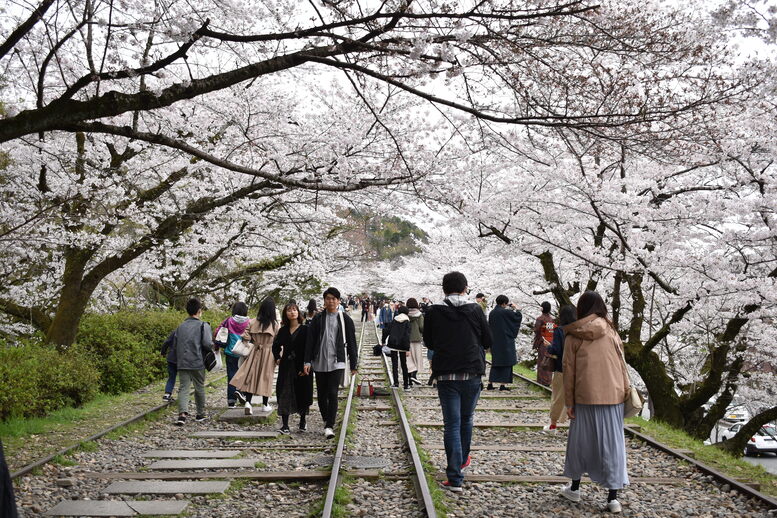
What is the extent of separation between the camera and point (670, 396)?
13484mm

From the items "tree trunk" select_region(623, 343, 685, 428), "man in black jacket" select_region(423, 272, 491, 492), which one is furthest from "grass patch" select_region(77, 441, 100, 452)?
"tree trunk" select_region(623, 343, 685, 428)

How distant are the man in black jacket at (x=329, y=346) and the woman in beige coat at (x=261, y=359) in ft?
4.77

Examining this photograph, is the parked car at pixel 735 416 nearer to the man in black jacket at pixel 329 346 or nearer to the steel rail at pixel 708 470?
the steel rail at pixel 708 470

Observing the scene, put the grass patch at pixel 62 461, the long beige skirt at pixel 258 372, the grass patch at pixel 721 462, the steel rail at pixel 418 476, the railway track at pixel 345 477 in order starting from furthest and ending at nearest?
the long beige skirt at pixel 258 372 < the grass patch at pixel 721 462 < the grass patch at pixel 62 461 < the railway track at pixel 345 477 < the steel rail at pixel 418 476

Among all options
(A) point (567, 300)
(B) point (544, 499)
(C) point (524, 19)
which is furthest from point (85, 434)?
(A) point (567, 300)

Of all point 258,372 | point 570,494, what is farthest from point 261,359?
point 570,494

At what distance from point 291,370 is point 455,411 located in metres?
3.54

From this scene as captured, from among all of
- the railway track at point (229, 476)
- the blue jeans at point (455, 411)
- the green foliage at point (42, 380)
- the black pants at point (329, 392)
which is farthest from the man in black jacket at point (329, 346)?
the green foliage at point (42, 380)

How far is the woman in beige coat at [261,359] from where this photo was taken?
9.11 meters

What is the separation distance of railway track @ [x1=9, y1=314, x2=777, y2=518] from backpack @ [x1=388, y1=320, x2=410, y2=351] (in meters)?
3.06

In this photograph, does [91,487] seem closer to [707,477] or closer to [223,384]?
[707,477]

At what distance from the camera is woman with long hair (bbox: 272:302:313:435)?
8.22 m

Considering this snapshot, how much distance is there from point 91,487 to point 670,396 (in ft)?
39.7

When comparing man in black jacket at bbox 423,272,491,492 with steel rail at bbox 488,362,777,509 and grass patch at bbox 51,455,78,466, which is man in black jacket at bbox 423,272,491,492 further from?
grass patch at bbox 51,455,78,466
